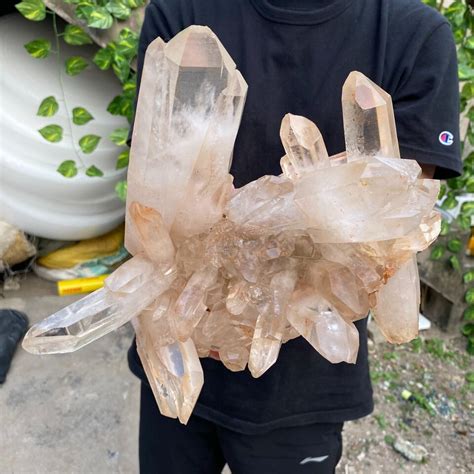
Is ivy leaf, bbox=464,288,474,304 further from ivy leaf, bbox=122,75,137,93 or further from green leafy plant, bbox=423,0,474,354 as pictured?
ivy leaf, bbox=122,75,137,93

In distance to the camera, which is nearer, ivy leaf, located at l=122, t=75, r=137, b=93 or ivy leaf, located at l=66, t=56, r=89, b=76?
ivy leaf, located at l=122, t=75, r=137, b=93

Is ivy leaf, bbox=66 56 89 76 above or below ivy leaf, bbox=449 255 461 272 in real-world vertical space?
above

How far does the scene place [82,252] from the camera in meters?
2.55

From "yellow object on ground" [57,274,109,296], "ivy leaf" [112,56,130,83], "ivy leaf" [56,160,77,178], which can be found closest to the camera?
"ivy leaf" [112,56,130,83]

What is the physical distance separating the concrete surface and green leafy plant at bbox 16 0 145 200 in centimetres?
63

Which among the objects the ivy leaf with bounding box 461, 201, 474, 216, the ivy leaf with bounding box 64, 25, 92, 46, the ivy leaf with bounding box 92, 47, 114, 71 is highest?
the ivy leaf with bounding box 64, 25, 92, 46

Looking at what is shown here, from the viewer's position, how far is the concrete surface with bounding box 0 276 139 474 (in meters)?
1.77

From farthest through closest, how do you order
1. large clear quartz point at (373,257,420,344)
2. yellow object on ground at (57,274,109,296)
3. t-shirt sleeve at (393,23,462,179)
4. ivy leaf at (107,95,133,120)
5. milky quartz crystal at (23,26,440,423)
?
yellow object on ground at (57,274,109,296) < ivy leaf at (107,95,133,120) < t-shirt sleeve at (393,23,462,179) < large clear quartz point at (373,257,420,344) < milky quartz crystal at (23,26,440,423)

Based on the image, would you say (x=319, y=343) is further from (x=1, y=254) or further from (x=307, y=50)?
(x=1, y=254)

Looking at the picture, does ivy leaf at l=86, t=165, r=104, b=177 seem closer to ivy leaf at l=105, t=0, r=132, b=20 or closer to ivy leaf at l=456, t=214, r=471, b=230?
ivy leaf at l=105, t=0, r=132, b=20

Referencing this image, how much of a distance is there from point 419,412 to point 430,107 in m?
1.37

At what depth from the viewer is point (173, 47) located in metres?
0.57

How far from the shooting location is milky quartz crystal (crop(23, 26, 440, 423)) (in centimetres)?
58

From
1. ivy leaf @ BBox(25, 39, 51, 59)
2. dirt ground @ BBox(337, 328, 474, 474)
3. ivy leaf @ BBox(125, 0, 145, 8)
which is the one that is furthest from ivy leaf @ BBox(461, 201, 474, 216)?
ivy leaf @ BBox(25, 39, 51, 59)
